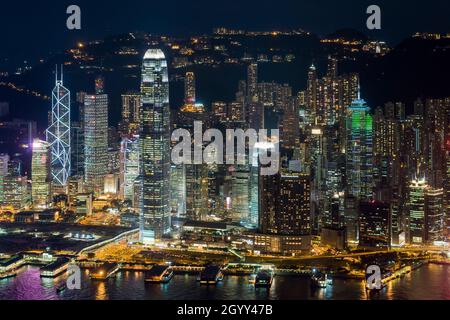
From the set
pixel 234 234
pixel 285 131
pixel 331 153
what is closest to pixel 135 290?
pixel 234 234

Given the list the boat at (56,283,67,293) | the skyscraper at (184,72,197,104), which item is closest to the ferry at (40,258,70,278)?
the boat at (56,283,67,293)

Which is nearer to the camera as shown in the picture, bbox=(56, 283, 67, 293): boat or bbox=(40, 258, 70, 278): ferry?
bbox=(56, 283, 67, 293): boat

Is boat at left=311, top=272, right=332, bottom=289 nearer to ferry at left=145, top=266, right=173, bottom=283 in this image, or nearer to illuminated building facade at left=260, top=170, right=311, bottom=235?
ferry at left=145, top=266, right=173, bottom=283

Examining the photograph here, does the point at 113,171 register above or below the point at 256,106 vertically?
below

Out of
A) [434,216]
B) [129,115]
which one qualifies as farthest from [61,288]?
[129,115]

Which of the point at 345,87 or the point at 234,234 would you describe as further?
the point at 345,87

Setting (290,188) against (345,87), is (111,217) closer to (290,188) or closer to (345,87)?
(290,188)

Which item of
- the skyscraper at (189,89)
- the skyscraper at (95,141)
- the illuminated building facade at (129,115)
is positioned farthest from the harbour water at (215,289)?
the illuminated building facade at (129,115)
